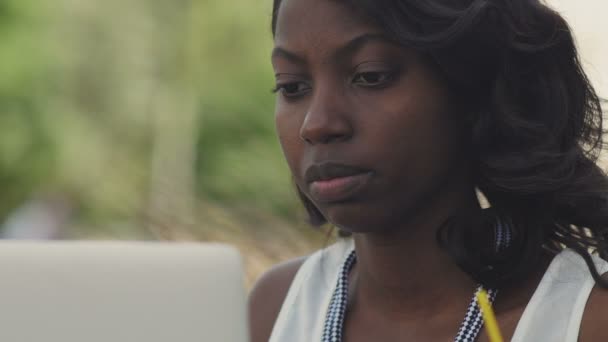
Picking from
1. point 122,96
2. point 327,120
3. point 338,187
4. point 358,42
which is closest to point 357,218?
point 338,187

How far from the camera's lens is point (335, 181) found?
1738 mm

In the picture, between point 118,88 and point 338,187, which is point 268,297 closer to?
point 338,187

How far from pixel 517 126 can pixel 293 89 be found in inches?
14.5

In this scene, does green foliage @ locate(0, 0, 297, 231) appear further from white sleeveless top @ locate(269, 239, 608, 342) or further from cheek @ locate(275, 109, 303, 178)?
cheek @ locate(275, 109, 303, 178)

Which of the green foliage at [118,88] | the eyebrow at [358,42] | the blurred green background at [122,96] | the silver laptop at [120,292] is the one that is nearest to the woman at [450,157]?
the eyebrow at [358,42]

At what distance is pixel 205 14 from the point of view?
844cm

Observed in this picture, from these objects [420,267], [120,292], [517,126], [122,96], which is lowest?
[122,96]

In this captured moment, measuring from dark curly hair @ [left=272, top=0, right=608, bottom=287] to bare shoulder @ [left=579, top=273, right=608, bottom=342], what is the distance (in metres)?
0.02

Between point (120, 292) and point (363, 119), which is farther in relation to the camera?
point (363, 119)

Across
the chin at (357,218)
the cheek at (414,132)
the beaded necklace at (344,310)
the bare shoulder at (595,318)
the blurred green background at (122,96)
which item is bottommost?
the blurred green background at (122,96)

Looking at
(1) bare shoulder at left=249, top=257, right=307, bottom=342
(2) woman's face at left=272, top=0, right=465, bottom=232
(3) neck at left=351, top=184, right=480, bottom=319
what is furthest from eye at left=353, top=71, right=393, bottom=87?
(1) bare shoulder at left=249, top=257, right=307, bottom=342

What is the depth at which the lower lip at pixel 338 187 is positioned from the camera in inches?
67.8

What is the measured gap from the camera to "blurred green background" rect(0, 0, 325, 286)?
820cm

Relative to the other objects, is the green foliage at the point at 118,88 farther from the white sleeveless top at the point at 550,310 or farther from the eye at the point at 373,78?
the eye at the point at 373,78
